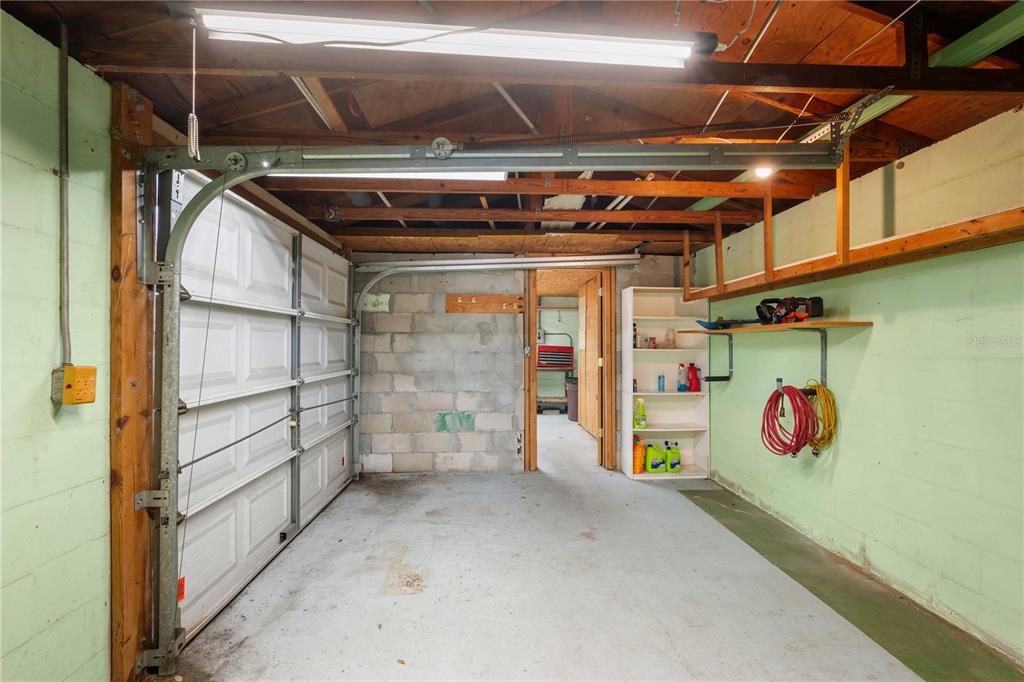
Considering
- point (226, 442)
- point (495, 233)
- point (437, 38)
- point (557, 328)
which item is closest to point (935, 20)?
point (437, 38)

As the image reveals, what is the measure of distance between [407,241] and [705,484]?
3687 millimetres

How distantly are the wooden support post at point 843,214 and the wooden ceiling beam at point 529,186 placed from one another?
507 millimetres

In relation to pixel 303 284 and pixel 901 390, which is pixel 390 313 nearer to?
pixel 303 284

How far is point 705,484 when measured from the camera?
379 cm

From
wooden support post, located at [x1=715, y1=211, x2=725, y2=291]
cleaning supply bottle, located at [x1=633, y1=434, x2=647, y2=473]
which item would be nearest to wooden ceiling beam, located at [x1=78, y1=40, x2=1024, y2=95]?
wooden support post, located at [x1=715, y1=211, x2=725, y2=291]

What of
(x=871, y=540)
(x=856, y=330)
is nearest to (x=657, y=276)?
(x=856, y=330)

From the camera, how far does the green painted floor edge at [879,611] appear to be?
5.37 ft

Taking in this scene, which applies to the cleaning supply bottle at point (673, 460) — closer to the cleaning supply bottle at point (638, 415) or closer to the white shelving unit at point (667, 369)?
the white shelving unit at point (667, 369)

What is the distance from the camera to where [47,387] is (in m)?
1.29

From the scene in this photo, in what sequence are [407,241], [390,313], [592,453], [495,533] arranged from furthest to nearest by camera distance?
1. [592,453]
2. [390,313]
3. [407,241]
4. [495,533]

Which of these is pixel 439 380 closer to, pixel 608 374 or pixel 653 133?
pixel 608 374

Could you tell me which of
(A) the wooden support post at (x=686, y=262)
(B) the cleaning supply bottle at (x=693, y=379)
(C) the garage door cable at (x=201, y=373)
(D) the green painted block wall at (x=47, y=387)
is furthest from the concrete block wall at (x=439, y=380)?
(D) the green painted block wall at (x=47, y=387)

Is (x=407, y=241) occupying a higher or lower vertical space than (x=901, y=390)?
higher

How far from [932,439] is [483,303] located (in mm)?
3384
